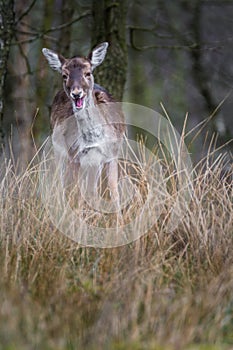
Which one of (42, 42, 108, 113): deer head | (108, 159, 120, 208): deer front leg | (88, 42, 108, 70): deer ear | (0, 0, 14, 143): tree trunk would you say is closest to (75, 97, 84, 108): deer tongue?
(42, 42, 108, 113): deer head

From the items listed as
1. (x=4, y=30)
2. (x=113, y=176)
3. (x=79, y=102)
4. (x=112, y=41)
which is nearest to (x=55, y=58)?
(x=79, y=102)

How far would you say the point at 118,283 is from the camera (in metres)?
4.39

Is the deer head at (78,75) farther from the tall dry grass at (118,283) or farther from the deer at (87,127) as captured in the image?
the tall dry grass at (118,283)

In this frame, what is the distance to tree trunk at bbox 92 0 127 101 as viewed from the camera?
9406 millimetres

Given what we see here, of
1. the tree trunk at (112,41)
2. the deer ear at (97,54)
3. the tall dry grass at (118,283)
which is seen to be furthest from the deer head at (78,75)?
the tree trunk at (112,41)

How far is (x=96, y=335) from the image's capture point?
3623 mm

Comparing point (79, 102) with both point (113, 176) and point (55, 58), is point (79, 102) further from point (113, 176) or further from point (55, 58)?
point (113, 176)

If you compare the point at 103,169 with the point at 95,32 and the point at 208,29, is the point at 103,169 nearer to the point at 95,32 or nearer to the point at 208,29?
the point at 95,32

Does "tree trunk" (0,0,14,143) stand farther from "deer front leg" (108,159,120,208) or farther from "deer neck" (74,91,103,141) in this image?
"deer front leg" (108,159,120,208)

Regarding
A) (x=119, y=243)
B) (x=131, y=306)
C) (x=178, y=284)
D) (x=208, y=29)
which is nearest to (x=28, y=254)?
(x=119, y=243)

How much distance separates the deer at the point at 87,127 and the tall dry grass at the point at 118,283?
1245 mm

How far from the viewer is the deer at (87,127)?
743 cm

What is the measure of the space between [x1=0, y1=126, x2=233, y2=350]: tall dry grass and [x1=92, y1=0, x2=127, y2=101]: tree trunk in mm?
3242

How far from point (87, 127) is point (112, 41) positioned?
2.11m
